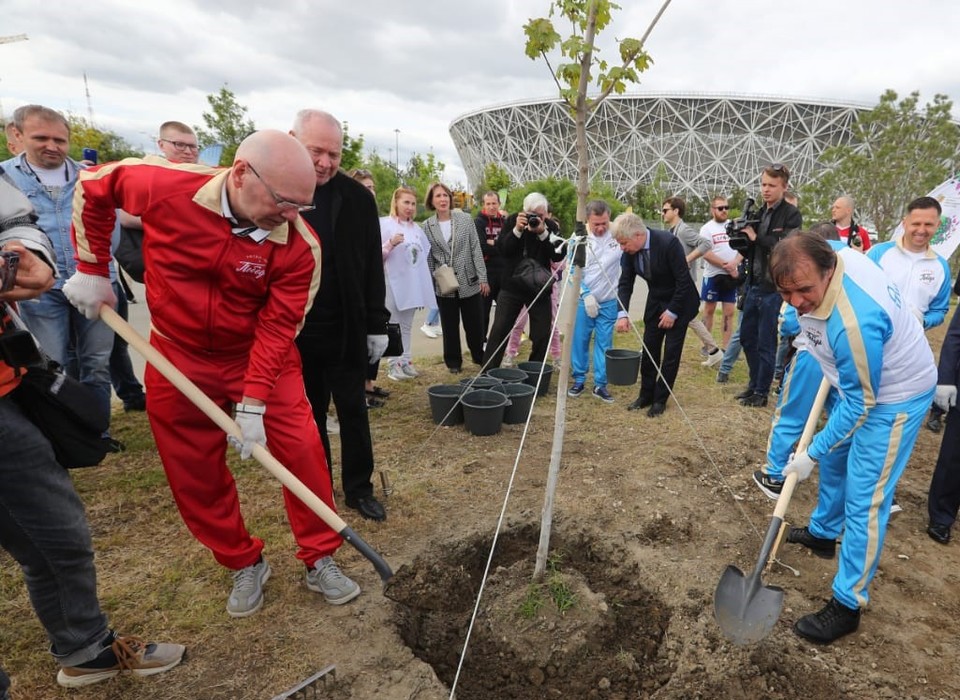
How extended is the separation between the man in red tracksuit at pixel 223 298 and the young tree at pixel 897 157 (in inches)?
564

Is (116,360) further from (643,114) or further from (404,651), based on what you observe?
(643,114)

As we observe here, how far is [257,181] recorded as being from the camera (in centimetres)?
184

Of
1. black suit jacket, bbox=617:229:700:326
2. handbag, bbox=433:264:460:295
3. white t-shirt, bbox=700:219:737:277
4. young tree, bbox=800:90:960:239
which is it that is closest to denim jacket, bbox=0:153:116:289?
handbag, bbox=433:264:460:295

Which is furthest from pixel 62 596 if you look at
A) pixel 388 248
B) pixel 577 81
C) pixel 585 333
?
pixel 585 333

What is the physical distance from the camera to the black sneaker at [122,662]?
2.00m

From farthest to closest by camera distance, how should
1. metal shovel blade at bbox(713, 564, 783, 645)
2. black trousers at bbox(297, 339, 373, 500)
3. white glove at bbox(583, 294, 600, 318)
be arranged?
white glove at bbox(583, 294, 600, 318) < black trousers at bbox(297, 339, 373, 500) < metal shovel blade at bbox(713, 564, 783, 645)

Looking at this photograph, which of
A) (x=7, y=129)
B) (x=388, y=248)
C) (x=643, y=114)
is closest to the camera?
(x=7, y=129)

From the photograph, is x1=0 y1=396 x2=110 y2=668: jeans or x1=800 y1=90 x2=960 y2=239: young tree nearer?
x1=0 y1=396 x2=110 y2=668: jeans

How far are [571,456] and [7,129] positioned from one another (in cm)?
448

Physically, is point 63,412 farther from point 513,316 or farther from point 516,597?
point 513,316

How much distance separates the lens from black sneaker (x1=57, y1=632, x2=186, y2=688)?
2002 millimetres

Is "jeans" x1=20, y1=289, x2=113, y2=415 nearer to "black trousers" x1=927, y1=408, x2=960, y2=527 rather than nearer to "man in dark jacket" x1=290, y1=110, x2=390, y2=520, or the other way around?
"man in dark jacket" x1=290, y1=110, x2=390, y2=520

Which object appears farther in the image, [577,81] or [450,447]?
[450,447]

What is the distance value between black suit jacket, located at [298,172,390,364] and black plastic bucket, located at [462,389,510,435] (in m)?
1.62
